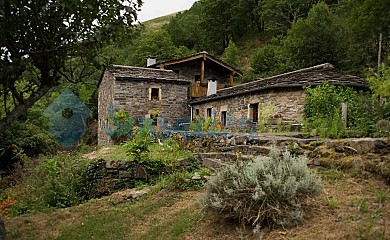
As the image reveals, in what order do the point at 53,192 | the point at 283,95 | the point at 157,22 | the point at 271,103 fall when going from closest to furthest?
1. the point at 53,192
2. the point at 283,95
3. the point at 271,103
4. the point at 157,22

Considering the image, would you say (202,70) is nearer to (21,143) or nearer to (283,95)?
(283,95)

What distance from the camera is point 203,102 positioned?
19531mm

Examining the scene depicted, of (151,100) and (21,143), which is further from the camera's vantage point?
(151,100)

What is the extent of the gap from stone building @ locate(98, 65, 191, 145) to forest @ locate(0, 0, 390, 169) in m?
3.99

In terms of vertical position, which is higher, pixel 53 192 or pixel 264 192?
pixel 264 192

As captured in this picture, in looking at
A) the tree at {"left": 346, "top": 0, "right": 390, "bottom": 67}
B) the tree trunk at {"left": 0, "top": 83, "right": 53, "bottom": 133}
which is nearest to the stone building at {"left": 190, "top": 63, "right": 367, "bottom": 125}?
the tree trunk at {"left": 0, "top": 83, "right": 53, "bottom": 133}

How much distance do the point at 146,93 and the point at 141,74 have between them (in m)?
1.15

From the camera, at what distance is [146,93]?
65.8 feet

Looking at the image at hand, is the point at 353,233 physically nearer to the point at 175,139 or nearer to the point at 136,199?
the point at 136,199

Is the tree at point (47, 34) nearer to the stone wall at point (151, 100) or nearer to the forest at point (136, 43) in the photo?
the forest at point (136, 43)

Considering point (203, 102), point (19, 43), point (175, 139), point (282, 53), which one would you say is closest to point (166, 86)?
point (203, 102)

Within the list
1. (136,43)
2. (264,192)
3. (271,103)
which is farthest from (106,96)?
(136,43)

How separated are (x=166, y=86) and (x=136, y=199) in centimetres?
1422

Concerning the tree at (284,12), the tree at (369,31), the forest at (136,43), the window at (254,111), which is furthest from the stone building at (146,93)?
the tree at (284,12)
